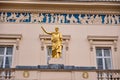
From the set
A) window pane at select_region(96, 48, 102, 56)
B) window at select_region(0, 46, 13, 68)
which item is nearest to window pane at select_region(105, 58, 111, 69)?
window pane at select_region(96, 48, 102, 56)

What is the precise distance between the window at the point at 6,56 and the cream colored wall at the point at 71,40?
525 mm

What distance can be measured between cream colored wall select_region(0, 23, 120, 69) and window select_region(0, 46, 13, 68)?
525 mm

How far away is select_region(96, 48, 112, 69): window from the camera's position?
576 inches

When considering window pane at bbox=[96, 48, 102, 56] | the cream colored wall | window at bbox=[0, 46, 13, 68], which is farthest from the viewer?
window pane at bbox=[96, 48, 102, 56]

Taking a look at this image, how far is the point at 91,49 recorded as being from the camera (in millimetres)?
14680

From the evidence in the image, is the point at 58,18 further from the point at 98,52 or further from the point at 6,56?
the point at 6,56

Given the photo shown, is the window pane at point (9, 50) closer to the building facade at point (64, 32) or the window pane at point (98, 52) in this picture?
the building facade at point (64, 32)

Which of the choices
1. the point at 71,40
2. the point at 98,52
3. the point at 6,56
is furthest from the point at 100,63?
the point at 6,56

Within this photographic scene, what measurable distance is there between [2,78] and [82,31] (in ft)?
17.3

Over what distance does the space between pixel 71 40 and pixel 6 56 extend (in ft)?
10.6

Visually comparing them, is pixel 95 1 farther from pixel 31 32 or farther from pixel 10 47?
pixel 10 47

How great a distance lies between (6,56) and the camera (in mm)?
14609

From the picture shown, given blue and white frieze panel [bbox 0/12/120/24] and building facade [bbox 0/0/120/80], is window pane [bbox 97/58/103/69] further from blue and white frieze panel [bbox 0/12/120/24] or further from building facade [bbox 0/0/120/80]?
blue and white frieze panel [bbox 0/12/120/24]

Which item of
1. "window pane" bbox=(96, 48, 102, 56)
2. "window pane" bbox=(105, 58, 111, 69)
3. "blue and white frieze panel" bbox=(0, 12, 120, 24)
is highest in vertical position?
"blue and white frieze panel" bbox=(0, 12, 120, 24)
